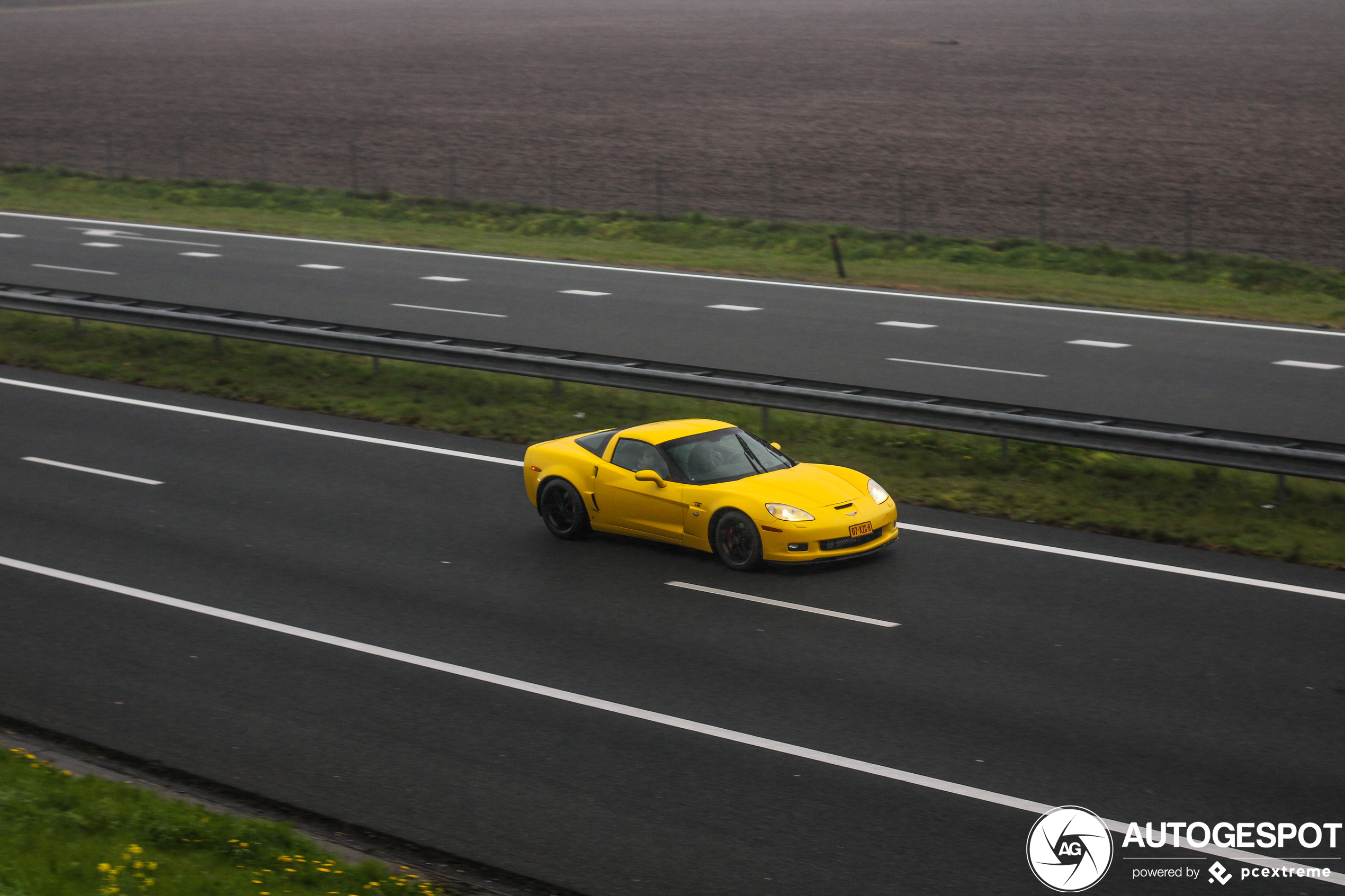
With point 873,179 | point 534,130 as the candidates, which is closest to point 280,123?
point 534,130

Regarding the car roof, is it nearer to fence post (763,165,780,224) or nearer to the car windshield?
the car windshield

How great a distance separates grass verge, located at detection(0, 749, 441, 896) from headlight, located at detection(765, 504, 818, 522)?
5353 millimetres

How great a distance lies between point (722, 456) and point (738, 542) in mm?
1001

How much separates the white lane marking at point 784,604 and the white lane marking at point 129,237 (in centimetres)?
2263

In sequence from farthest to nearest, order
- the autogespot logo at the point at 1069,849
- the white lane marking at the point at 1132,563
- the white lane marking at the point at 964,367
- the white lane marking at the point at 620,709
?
the white lane marking at the point at 964,367
the white lane marking at the point at 1132,563
the white lane marking at the point at 620,709
the autogespot logo at the point at 1069,849

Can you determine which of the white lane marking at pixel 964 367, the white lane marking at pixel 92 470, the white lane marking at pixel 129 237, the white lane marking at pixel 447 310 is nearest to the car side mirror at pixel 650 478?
the white lane marking at pixel 92 470

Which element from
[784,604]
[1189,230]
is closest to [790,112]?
[1189,230]

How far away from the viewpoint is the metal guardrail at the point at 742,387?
546 inches

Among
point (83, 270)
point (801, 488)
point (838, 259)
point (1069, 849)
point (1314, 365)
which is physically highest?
point (838, 259)

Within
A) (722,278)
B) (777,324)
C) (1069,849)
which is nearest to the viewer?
(1069,849)

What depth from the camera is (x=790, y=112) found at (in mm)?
48281

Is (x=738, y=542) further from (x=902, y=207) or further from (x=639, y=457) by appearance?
(x=902, y=207)

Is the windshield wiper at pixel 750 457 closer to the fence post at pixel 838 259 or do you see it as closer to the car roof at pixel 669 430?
the car roof at pixel 669 430

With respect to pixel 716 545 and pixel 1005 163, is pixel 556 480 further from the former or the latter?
pixel 1005 163
